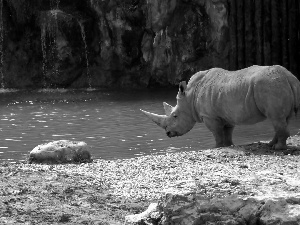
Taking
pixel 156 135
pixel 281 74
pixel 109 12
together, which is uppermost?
pixel 109 12

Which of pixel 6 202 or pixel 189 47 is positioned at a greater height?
pixel 189 47

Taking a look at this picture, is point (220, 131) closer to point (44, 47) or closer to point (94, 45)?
point (94, 45)

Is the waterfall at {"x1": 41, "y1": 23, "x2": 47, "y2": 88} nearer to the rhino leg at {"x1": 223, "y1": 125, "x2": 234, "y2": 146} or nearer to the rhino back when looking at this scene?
the rhino back

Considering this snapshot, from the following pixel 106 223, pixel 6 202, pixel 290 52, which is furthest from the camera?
pixel 290 52

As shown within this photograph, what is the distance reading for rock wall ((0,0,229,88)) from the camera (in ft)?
65.4

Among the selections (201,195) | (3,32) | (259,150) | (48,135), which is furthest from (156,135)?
(3,32)

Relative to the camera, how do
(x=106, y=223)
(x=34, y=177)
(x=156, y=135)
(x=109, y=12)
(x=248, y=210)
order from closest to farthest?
(x=248, y=210) → (x=106, y=223) → (x=34, y=177) → (x=156, y=135) → (x=109, y=12)

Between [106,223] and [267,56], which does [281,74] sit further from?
[267,56]

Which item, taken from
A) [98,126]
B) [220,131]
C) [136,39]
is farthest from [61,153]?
[136,39]

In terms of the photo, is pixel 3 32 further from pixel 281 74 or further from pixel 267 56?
pixel 281 74

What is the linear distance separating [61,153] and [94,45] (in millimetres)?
12090

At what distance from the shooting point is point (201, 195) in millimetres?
4910

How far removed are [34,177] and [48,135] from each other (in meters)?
5.37

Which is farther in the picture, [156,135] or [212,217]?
[156,135]
